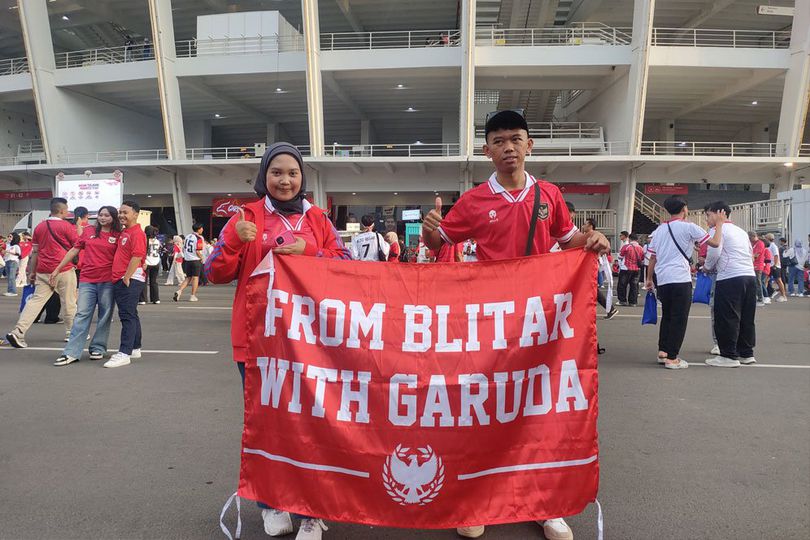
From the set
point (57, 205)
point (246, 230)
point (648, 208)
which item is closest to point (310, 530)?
point (246, 230)

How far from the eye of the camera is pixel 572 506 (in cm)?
249

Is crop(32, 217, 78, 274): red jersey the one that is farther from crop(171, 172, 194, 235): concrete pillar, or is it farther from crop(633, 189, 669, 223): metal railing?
crop(633, 189, 669, 223): metal railing

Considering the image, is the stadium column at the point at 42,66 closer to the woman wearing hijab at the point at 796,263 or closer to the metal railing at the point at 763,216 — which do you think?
the metal railing at the point at 763,216

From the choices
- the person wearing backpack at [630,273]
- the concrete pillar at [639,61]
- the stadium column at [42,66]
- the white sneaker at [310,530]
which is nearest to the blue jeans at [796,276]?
the person wearing backpack at [630,273]

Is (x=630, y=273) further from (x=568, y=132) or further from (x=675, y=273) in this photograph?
(x=568, y=132)

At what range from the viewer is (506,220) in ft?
9.95

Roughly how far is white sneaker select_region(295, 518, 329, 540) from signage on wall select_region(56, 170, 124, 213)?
15122mm

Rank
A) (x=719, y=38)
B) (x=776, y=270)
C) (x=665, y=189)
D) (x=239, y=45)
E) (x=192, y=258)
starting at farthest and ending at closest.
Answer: (x=719, y=38)
(x=665, y=189)
(x=239, y=45)
(x=776, y=270)
(x=192, y=258)

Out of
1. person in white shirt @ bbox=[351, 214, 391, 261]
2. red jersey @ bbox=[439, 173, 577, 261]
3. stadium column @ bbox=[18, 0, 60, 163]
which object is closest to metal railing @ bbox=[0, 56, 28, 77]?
stadium column @ bbox=[18, 0, 60, 163]

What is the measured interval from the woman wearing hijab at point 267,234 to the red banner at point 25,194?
112ft

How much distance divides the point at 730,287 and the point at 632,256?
21.4 ft

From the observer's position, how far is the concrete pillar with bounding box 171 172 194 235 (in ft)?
93.1

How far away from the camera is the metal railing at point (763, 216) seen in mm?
20550

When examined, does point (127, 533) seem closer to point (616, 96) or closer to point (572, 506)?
point (572, 506)
